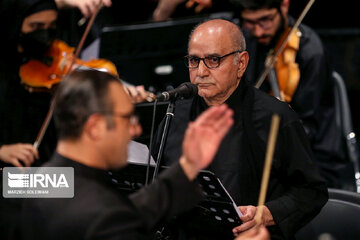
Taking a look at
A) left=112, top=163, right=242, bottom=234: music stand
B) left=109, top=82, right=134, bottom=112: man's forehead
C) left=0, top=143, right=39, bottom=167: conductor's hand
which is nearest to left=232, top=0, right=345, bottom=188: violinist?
left=0, top=143, right=39, bottom=167: conductor's hand

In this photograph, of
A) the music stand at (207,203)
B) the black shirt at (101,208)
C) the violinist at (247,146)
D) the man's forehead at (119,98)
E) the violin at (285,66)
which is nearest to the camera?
the black shirt at (101,208)

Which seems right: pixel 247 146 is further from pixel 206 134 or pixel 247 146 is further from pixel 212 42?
→ pixel 206 134

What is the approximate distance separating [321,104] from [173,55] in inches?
44.0

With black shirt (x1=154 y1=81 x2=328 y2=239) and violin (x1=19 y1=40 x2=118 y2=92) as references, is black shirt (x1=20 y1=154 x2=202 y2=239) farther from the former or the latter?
violin (x1=19 y1=40 x2=118 y2=92)

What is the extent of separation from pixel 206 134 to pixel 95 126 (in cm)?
30

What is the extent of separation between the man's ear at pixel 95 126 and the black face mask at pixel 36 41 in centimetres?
201

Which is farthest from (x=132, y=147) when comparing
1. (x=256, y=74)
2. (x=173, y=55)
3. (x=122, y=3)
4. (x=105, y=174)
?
(x=122, y=3)

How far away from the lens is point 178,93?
7.01ft

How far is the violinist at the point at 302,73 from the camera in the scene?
12.2 ft

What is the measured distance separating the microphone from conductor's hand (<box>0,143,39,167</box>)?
1190 millimetres

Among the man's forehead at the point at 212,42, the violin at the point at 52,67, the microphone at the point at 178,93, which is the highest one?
the man's forehead at the point at 212,42

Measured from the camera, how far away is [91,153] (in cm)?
157

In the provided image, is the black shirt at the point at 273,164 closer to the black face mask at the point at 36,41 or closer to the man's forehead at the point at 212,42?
the man's forehead at the point at 212,42

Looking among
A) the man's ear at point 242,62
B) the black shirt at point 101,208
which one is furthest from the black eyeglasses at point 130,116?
the man's ear at point 242,62
